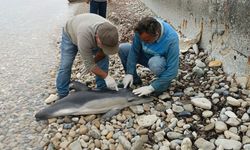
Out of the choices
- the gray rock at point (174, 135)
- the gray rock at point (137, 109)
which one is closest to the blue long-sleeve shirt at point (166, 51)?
the gray rock at point (137, 109)

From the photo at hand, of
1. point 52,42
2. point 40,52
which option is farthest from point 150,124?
point 52,42

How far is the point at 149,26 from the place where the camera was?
16.7ft

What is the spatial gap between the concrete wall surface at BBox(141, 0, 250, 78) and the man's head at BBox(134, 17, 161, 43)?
3.74ft

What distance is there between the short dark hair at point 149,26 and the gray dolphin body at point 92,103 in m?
0.87

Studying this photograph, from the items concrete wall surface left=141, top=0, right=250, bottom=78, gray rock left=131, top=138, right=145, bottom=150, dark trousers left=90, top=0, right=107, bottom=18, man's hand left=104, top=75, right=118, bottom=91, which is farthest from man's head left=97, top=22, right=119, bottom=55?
dark trousers left=90, top=0, right=107, bottom=18

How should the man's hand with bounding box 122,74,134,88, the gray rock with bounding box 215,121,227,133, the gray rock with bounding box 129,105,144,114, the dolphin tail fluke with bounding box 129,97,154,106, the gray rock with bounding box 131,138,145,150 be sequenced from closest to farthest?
the gray rock with bounding box 131,138,145,150, the gray rock with bounding box 215,121,227,133, the gray rock with bounding box 129,105,144,114, the dolphin tail fluke with bounding box 129,97,154,106, the man's hand with bounding box 122,74,134,88

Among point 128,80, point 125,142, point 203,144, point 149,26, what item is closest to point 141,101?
point 128,80

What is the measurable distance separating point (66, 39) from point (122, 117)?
1292 millimetres

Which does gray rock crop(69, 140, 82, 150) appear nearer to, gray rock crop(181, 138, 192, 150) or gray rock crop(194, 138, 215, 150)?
gray rock crop(181, 138, 192, 150)

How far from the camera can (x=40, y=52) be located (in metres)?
9.01

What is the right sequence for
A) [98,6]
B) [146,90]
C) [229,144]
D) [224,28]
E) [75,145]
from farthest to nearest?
1. [98,6]
2. [224,28]
3. [146,90]
4. [75,145]
5. [229,144]

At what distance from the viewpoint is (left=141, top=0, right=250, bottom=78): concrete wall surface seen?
5449 mm

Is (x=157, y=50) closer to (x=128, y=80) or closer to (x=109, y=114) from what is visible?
(x=128, y=80)

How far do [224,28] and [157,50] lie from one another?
3.92ft
